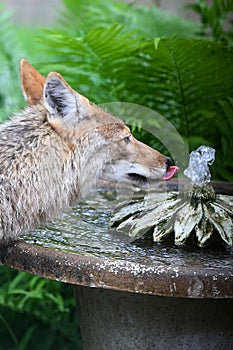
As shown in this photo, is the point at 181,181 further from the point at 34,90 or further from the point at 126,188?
the point at 34,90

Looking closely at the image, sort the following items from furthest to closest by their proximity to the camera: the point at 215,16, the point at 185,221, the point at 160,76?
1. the point at 215,16
2. the point at 160,76
3. the point at 185,221

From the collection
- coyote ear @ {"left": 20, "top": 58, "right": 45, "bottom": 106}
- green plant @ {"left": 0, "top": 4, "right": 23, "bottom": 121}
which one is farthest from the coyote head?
green plant @ {"left": 0, "top": 4, "right": 23, "bottom": 121}

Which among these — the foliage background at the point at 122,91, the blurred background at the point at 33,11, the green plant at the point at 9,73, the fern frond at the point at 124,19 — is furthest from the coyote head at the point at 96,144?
A: the blurred background at the point at 33,11

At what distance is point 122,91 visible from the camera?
3.52 meters

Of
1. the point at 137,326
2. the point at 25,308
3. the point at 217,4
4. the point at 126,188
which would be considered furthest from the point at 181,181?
the point at 217,4

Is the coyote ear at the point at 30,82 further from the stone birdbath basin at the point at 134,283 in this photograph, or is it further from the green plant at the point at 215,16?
the green plant at the point at 215,16

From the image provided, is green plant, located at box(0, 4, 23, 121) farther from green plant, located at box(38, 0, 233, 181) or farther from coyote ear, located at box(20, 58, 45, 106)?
coyote ear, located at box(20, 58, 45, 106)

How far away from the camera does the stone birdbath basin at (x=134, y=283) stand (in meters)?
1.82

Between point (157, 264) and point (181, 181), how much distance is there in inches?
37.2

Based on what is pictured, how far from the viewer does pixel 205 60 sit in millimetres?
3408

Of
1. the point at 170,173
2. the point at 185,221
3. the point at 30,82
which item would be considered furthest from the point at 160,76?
the point at 185,221

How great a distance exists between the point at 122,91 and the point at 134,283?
1.86 metres

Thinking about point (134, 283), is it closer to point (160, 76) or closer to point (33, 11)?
point (160, 76)

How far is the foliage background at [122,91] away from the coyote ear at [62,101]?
964 millimetres
